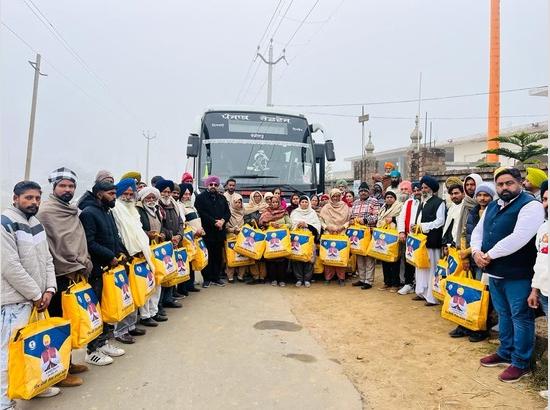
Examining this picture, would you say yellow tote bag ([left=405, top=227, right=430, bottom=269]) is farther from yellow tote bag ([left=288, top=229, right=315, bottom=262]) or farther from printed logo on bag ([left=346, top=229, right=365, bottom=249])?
yellow tote bag ([left=288, top=229, right=315, bottom=262])

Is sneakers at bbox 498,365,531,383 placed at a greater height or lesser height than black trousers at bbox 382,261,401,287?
lesser

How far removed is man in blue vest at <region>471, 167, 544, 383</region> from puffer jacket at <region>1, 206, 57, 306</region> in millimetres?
3723

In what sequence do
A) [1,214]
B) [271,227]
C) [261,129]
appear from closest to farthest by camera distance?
[1,214]
[271,227]
[261,129]

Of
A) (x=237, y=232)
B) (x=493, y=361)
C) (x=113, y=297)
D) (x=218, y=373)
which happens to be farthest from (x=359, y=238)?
(x=113, y=297)

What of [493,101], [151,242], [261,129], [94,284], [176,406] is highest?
[493,101]

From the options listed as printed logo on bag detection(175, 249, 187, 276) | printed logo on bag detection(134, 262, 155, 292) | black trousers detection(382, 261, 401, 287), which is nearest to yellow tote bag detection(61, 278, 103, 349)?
printed logo on bag detection(134, 262, 155, 292)

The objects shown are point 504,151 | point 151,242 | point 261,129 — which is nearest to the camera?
point 151,242

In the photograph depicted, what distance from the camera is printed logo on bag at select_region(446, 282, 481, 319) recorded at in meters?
4.48

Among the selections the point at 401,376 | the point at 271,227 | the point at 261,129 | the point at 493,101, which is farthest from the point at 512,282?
the point at 493,101

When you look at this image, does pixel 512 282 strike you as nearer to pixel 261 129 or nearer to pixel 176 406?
pixel 176 406

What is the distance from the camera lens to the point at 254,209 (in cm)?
757

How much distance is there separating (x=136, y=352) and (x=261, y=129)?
562 centimetres

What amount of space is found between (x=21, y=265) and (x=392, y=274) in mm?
5613

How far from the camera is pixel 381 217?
7273mm
